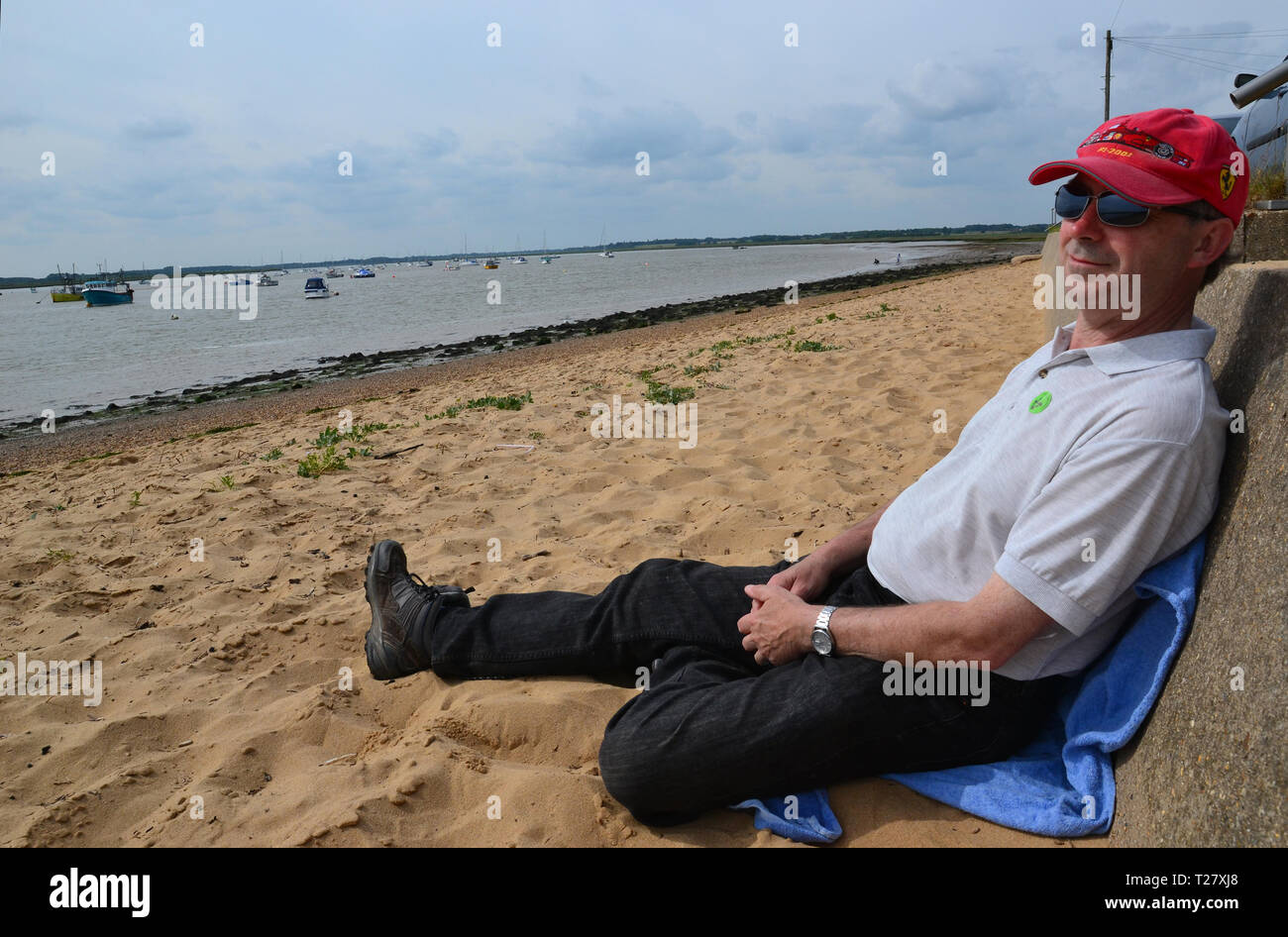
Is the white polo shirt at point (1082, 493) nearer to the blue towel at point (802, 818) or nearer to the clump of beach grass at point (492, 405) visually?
the blue towel at point (802, 818)

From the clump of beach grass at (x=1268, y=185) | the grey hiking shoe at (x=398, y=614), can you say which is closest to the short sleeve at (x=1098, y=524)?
the grey hiking shoe at (x=398, y=614)

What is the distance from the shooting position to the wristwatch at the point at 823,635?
6.81ft

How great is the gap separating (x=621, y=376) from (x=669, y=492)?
16.5 ft

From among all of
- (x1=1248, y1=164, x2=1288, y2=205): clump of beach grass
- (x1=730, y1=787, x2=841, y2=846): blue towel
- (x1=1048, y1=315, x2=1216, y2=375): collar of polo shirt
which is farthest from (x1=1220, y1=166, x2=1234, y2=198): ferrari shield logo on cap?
(x1=1248, y1=164, x2=1288, y2=205): clump of beach grass

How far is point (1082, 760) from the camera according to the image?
1.91m

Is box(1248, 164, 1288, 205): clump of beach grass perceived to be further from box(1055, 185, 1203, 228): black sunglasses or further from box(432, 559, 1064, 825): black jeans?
box(432, 559, 1064, 825): black jeans

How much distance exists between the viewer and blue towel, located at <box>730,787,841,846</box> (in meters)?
1.94

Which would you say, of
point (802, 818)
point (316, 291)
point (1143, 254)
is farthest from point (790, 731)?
point (316, 291)

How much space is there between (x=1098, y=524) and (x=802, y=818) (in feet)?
3.15

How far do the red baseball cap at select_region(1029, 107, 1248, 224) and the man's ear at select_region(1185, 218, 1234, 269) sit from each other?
24 millimetres

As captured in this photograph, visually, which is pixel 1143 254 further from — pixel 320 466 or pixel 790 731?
pixel 320 466

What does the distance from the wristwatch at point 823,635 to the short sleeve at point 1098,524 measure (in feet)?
1.62
